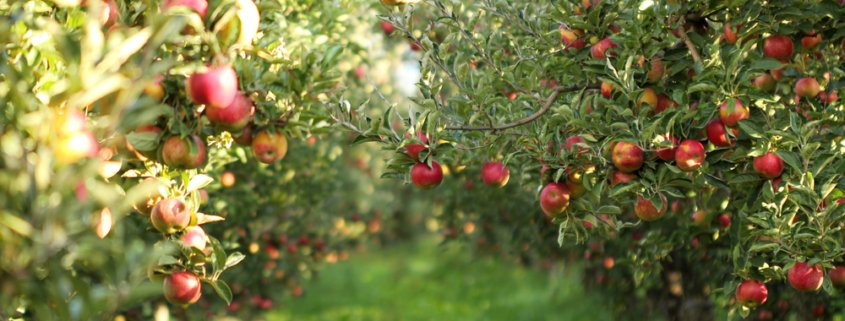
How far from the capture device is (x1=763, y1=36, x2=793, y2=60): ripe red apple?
7.36 ft

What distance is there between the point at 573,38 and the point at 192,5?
1562mm

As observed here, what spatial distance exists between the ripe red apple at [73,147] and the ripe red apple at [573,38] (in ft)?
6.06

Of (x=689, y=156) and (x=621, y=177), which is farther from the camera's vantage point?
(x=621, y=177)

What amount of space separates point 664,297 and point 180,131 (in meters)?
4.87

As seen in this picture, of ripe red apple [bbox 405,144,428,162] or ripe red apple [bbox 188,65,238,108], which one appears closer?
ripe red apple [bbox 188,65,238,108]

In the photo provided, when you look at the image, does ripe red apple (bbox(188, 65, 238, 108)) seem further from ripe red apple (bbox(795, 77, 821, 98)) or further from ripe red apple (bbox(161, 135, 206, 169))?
ripe red apple (bbox(795, 77, 821, 98))

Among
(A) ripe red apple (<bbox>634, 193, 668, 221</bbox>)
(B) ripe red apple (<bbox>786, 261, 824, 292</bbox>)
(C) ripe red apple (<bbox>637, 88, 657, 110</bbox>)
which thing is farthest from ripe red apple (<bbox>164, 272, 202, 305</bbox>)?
(B) ripe red apple (<bbox>786, 261, 824, 292</bbox>)

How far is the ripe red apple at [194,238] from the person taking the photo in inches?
69.9

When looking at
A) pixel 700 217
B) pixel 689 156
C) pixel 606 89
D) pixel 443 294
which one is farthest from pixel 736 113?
pixel 443 294

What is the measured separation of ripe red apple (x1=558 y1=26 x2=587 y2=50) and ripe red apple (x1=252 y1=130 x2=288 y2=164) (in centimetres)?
128

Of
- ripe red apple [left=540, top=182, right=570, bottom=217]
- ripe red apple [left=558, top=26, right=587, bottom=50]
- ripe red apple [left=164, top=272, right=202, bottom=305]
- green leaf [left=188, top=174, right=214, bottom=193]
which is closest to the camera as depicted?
ripe red apple [left=164, top=272, right=202, bottom=305]

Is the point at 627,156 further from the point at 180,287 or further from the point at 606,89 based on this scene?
the point at 180,287

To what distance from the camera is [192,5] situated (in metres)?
1.46

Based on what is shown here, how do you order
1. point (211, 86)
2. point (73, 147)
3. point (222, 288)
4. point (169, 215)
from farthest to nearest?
point (222, 288) < point (169, 215) < point (211, 86) < point (73, 147)
